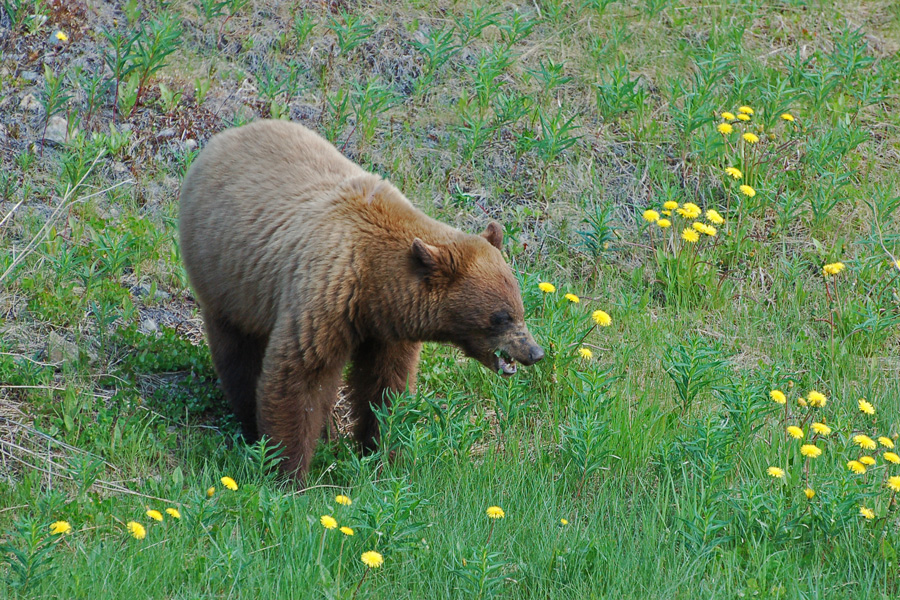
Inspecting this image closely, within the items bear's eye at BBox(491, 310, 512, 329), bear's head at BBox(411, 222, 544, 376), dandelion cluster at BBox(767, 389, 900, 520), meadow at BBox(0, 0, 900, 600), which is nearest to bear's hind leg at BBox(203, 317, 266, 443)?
meadow at BBox(0, 0, 900, 600)

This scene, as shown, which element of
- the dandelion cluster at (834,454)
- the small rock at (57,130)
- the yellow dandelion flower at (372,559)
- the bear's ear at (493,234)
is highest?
the small rock at (57,130)

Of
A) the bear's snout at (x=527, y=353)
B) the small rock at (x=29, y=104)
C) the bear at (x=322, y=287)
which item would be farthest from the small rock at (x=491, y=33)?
the bear's snout at (x=527, y=353)

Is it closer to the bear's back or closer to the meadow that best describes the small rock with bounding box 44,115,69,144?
the meadow

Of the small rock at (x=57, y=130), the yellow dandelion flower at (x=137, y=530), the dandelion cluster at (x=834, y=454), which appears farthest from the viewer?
the small rock at (x=57, y=130)

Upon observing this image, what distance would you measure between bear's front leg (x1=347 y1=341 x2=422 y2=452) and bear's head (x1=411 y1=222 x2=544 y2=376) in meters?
0.36

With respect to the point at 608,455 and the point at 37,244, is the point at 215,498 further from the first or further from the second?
the point at 37,244

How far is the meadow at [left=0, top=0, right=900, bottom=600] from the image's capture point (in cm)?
412

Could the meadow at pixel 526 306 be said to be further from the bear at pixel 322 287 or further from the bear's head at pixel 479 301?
the bear's head at pixel 479 301

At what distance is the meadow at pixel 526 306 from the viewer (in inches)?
162

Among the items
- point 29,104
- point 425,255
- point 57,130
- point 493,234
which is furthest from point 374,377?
point 29,104

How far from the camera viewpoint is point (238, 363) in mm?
5660

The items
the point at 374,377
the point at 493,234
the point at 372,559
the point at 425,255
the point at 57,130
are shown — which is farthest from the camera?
the point at 57,130

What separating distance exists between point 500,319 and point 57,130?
13.0 feet

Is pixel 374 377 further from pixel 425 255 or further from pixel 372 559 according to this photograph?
pixel 372 559
